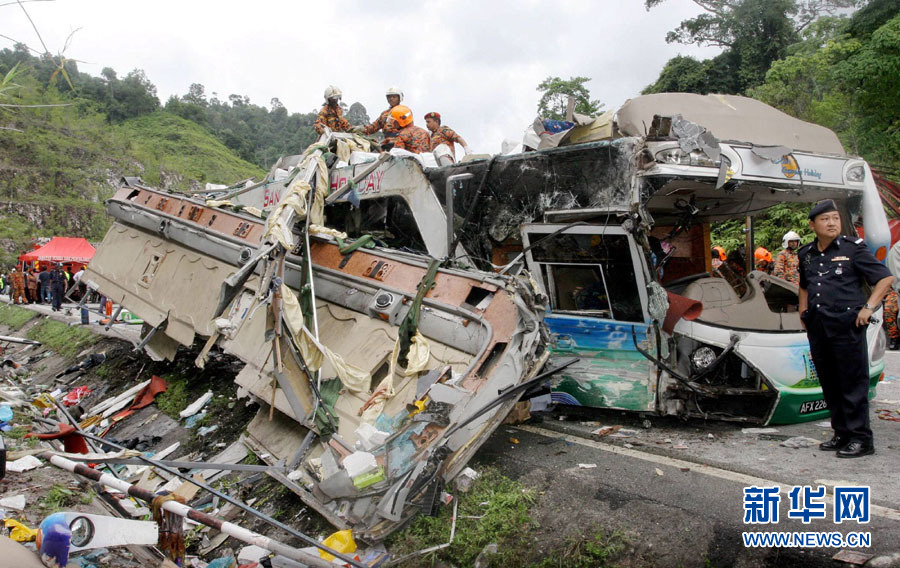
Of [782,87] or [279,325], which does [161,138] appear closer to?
[782,87]

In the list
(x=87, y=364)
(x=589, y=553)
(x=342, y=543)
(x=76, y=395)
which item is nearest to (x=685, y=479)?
(x=589, y=553)

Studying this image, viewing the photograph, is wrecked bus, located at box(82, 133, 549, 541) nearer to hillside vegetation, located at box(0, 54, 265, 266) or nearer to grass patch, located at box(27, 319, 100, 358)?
grass patch, located at box(27, 319, 100, 358)

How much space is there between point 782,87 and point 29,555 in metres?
22.3

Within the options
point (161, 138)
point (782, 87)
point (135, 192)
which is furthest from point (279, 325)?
point (161, 138)

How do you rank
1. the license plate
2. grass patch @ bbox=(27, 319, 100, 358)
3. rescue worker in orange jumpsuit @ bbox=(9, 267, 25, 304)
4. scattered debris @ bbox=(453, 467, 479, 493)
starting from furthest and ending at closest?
rescue worker in orange jumpsuit @ bbox=(9, 267, 25, 304), grass patch @ bbox=(27, 319, 100, 358), the license plate, scattered debris @ bbox=(453, 467, 479, 493)

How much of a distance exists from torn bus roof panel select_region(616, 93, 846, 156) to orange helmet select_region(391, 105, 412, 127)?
3.40 metres

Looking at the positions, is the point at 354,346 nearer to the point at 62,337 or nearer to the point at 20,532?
the point at 20,532

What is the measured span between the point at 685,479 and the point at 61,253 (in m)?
24.9

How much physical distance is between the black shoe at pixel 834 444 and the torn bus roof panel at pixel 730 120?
2231mm

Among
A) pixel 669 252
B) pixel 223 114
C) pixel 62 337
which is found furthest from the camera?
pixel 223 114

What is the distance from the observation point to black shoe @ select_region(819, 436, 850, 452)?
13.1 feet

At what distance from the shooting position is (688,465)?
3869mm

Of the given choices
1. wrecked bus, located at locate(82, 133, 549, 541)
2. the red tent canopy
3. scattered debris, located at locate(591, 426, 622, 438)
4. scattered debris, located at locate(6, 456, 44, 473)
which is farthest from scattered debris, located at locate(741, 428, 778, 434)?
the red tent canopy

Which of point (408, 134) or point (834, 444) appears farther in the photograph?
point (408, 134)
